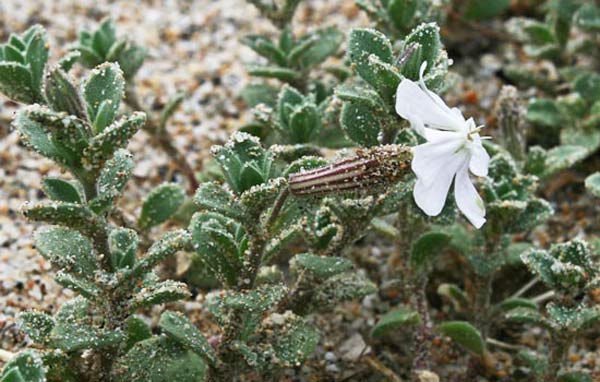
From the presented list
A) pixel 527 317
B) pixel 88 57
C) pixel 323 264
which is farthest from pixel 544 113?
pixel 88 57

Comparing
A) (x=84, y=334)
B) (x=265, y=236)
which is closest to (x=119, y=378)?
(x=84, y=334)

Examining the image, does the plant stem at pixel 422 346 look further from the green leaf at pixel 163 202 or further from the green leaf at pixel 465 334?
the green leaf at pixel 163 202

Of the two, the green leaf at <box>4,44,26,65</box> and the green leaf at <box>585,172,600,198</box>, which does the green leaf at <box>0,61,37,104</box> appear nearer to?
the green leaf at <box>4,44,26,65</box>

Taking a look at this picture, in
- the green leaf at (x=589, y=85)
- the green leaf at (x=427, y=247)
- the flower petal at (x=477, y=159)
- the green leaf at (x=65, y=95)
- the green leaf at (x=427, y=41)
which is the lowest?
the flower petal at (x=477, y=159)

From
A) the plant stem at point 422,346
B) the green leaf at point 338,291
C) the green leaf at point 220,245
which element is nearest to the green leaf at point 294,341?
the green leaf at point 338,291

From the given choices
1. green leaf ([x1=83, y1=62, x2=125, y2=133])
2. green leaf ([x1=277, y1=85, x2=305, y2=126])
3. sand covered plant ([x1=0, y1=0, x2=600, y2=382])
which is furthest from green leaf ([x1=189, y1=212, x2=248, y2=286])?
green leaf ([x1=277, y1=85, x2=305, y2=126])

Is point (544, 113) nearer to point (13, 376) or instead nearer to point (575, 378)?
point (575, 378)

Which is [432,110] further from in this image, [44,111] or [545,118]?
[545,118]
